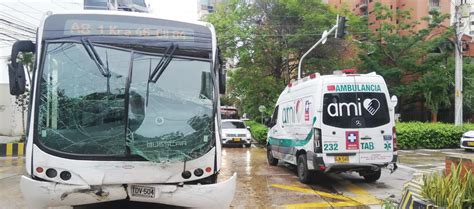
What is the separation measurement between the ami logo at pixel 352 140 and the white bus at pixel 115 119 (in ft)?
12.7

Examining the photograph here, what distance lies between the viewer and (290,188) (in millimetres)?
9086

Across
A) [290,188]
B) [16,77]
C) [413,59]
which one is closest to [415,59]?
[413,59]

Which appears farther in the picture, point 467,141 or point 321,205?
point 467,141

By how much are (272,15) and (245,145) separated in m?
8.59

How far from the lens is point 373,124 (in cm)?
898

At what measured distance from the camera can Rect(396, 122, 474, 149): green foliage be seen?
1834 centimetres

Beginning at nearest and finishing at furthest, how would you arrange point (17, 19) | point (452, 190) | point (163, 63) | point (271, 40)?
point (452, 190), point (163, 63), point (17, 19), point (271, 40)

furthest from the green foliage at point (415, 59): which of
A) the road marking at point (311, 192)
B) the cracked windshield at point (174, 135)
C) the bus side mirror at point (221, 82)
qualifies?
the bus side mirror at point (221, 82)

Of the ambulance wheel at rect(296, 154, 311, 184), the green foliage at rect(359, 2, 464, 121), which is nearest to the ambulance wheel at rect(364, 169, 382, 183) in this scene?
the ambulance wheel at rect(296, 154, 311, 184)

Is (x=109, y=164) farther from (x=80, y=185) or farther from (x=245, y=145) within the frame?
(x=245, y=145)

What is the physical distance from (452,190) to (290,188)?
5.05 m

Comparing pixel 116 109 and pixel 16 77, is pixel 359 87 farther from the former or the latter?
pixel 16 77

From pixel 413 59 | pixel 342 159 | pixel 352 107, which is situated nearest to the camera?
pixel 342 159

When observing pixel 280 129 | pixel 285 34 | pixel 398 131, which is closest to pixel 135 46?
pixel 280 129
